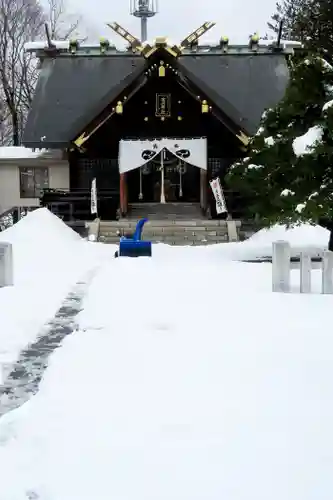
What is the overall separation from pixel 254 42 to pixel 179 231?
10439 millimetres

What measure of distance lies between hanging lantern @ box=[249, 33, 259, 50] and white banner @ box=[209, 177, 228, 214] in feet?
26.9

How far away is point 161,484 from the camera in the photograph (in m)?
2.97

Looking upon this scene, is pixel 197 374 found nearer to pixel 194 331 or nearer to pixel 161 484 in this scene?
pixel 194 331

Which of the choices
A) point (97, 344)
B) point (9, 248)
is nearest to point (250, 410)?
point (97, 344)

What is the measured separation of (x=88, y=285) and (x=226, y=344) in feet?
14.4

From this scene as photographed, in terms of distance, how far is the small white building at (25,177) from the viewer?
22.4 meters

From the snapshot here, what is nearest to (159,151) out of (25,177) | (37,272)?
(25,177)

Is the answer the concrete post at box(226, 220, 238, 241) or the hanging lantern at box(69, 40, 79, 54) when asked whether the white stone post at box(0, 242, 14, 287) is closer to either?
the concrete post at box(226, 220, 238, 241)

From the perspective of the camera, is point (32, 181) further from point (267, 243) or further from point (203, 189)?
point (267, 243)

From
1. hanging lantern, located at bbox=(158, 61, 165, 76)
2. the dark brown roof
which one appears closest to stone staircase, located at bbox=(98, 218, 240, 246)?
the dark brown roof

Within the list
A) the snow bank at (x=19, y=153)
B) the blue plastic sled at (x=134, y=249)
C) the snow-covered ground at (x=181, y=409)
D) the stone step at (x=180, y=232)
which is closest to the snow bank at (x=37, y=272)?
the snow-covered ground at (x=181, y=409)

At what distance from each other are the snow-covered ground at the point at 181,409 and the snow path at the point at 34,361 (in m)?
0.13

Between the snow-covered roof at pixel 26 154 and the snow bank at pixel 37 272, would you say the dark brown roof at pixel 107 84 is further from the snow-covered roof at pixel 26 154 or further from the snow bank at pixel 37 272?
the snow bank at pixel 37 272

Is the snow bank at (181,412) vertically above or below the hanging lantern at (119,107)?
below
